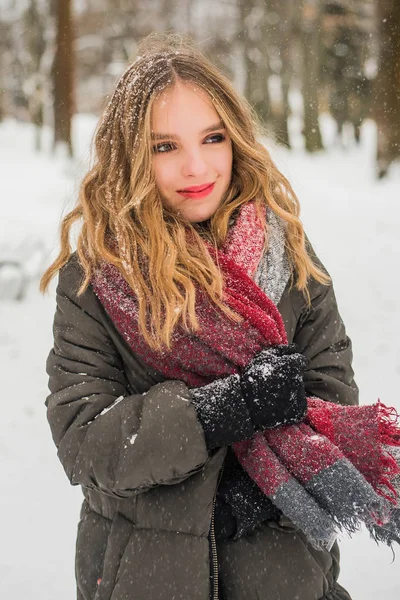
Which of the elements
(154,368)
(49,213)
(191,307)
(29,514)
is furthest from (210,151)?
(49,213)

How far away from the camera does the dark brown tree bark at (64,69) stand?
38.6 feet

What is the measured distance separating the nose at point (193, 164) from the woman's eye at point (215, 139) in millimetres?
76

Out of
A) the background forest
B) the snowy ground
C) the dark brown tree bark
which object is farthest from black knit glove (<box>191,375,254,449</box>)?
the dark brown tree bark

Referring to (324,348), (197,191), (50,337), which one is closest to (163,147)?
(197,191)

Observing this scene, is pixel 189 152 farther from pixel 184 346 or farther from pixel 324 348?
pixel 324 348

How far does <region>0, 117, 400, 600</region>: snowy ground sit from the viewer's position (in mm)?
3500

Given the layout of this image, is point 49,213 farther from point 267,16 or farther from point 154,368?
point 267,16

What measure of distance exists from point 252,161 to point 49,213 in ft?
27.5

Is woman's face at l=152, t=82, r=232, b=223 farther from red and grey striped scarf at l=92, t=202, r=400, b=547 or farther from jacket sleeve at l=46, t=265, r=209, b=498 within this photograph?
jacket sleeve at l=46, t=265, r=209, b=498

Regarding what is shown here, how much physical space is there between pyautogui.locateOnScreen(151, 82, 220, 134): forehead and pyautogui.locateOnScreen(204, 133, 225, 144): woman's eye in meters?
0.06

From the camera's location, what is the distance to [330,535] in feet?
6.04

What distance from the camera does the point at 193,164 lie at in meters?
2.10

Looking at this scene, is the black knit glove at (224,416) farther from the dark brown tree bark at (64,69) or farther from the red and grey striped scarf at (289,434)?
the dark brown tree bark at (64,69)

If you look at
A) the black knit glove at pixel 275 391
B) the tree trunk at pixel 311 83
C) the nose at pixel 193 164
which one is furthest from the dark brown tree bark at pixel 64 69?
the black knit glove at pixel 275 391
